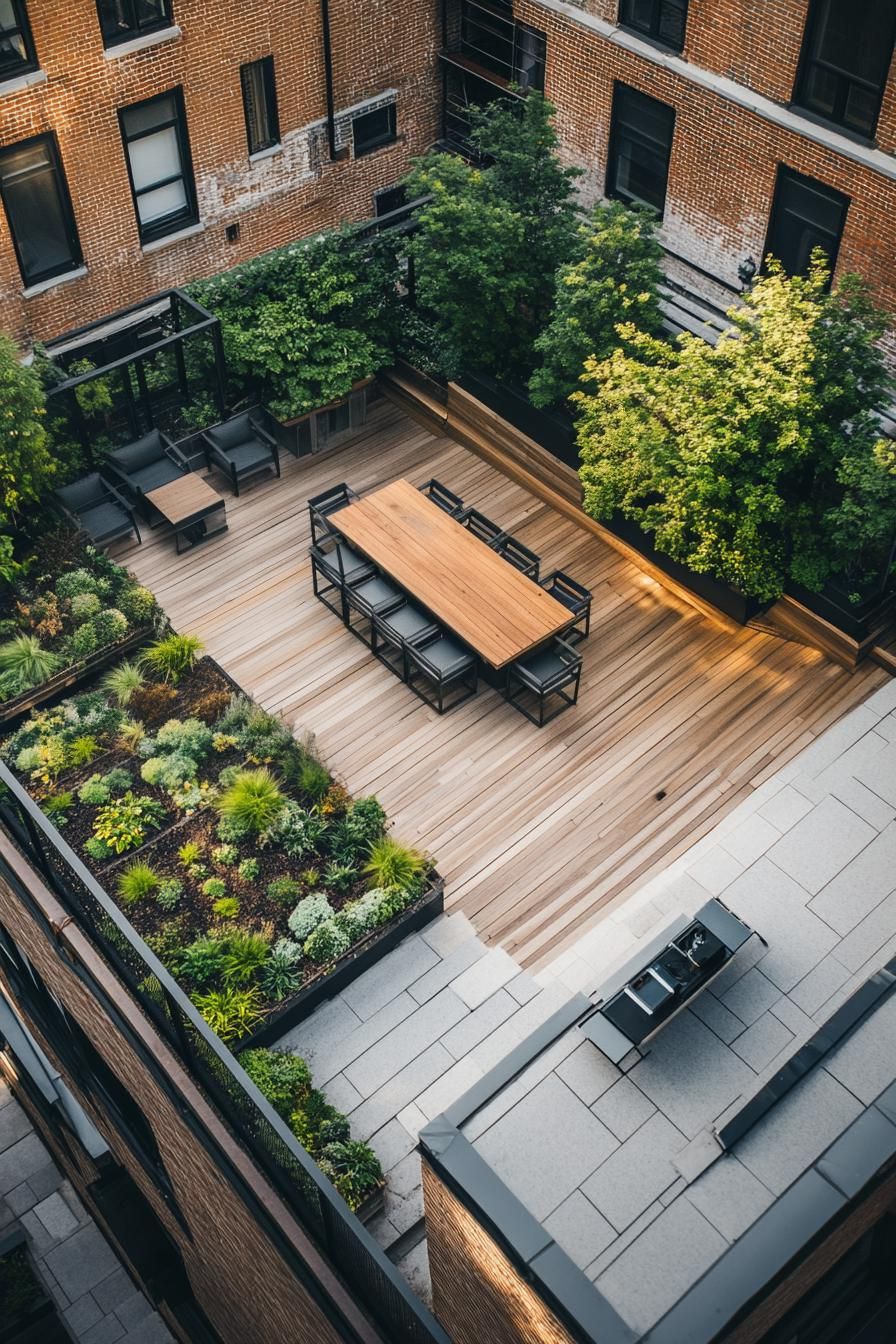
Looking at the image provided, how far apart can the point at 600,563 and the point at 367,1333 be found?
12.4m

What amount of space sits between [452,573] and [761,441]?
14.6 ft

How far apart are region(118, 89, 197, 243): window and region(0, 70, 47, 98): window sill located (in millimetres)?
1450

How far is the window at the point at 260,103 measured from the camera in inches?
828

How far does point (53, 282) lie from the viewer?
20.4 m

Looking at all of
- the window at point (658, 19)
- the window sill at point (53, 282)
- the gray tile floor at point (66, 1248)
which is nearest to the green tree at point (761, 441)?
the window at point (658, 19)

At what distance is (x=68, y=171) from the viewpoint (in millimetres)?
19625

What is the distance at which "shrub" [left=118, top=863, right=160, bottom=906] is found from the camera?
1532 centimetres

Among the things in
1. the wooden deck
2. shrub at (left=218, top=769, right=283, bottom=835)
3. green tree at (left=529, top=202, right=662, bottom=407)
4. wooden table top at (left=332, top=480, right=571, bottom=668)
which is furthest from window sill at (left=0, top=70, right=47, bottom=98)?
shrub at (left=218, top=769, right=283, bottom=835)

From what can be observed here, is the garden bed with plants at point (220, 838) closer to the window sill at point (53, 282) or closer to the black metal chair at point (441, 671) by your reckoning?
the black metal chair at point (441, 671)

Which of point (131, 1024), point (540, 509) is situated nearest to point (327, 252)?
point (540, 509)

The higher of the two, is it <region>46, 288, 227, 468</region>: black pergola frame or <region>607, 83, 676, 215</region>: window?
<region>607, 83, 676, 215</region>: window

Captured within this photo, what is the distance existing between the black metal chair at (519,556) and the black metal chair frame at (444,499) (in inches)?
32.8

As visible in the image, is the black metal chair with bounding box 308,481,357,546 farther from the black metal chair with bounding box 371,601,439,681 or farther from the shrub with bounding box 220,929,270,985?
the shrub with bounding box 220,929,270,985

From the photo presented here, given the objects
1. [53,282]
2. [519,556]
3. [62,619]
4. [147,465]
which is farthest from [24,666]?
[519,556]
